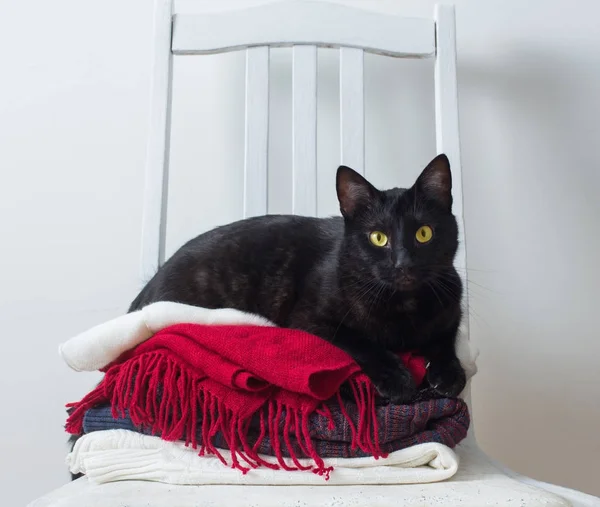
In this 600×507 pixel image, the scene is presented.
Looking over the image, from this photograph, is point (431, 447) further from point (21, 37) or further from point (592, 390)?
point (21, 37)

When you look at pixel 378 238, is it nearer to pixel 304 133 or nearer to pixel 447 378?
pixel 447 378

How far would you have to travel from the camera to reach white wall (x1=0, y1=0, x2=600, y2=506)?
130 centimetres

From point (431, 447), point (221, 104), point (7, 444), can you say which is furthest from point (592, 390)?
point (7, 444)

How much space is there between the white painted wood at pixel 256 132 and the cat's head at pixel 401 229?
30 cm

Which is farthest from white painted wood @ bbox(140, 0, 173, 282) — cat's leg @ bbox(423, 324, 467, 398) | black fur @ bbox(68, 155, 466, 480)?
cat's leg @ bbox(423, 324, 467, 398)

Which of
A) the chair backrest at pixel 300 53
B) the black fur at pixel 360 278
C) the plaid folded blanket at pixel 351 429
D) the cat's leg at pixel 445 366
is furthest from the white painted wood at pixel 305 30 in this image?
A: the plaid folded blanket at pixel 351 429

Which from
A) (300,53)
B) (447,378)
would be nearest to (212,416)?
(447,378)

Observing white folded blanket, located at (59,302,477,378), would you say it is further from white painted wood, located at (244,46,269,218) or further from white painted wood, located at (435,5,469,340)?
white painted wood, located at (435,5,469,340)

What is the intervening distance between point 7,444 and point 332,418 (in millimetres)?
867

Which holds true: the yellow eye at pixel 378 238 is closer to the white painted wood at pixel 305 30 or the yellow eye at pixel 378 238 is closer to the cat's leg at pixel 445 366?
the cat's leg at pixel 445 366

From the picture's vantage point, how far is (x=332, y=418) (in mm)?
705

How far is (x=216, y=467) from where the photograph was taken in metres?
0.69

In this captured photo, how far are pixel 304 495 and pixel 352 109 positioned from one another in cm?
75

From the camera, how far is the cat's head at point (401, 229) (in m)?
0.83
